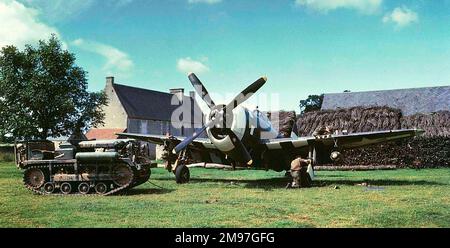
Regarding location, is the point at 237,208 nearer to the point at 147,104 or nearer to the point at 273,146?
the point at 273,146

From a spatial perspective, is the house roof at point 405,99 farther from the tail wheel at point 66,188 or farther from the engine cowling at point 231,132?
the tail wheel at point 66,188

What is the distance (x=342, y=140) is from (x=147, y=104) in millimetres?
43869

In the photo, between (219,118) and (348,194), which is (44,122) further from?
(348,194)

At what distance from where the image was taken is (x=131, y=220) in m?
7.71

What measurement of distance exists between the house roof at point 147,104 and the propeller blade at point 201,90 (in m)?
32.5

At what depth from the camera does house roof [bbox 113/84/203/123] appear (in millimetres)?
50650

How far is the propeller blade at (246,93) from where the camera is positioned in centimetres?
1270

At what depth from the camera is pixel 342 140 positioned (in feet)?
47.5

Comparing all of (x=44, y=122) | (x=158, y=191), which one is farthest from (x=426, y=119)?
(x=44, y=122)

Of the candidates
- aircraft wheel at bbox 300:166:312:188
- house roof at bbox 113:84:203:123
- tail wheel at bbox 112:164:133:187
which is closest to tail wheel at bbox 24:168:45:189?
tail wheel at bbox 112:164:133:187

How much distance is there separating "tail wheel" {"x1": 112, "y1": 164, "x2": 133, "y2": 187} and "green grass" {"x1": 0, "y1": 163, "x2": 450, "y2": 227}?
0.66 m

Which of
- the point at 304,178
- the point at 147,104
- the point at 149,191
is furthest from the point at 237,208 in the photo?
the point at 147,104

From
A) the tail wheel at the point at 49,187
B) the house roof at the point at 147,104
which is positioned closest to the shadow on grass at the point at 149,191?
the tail wheel at the point at 49,187
